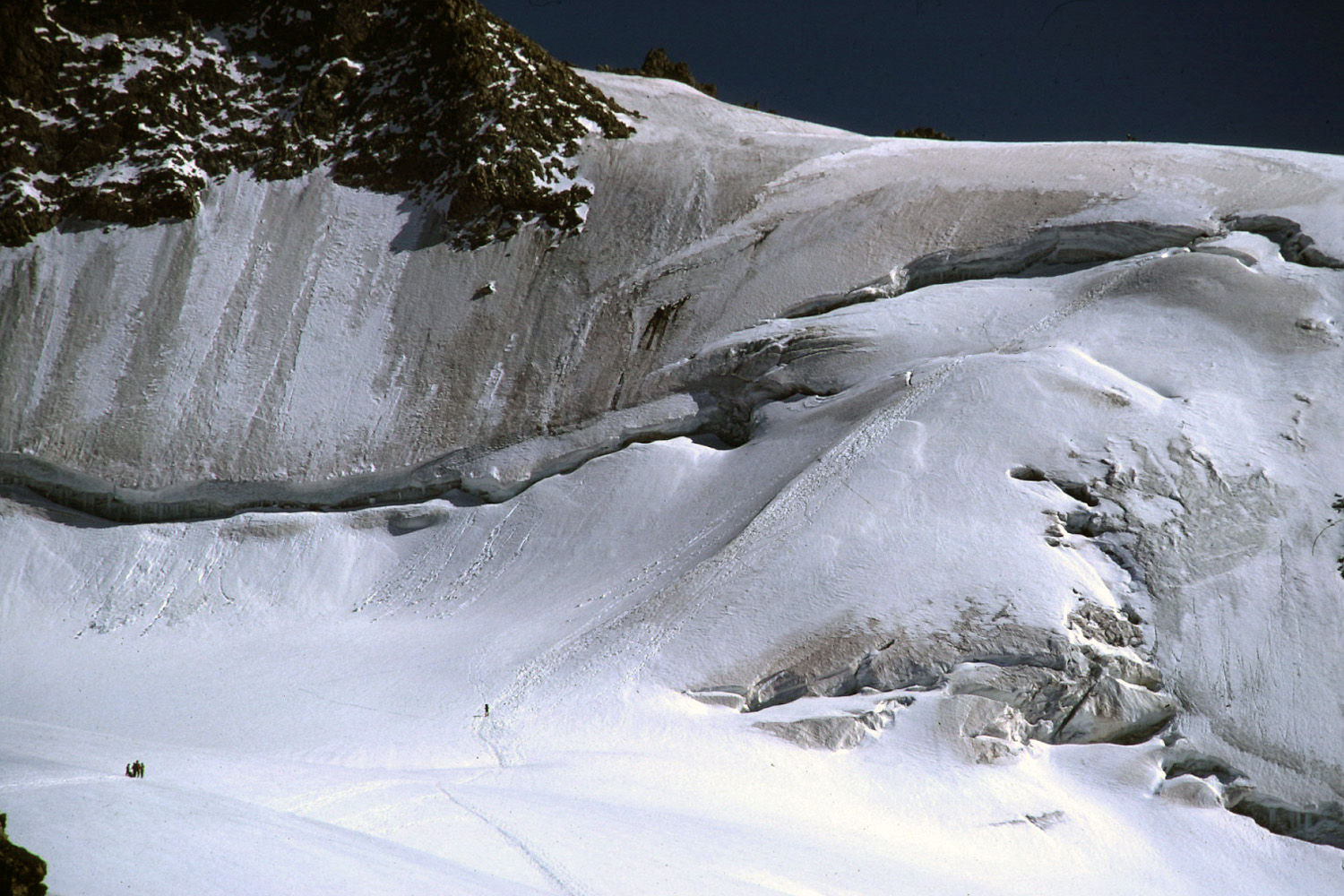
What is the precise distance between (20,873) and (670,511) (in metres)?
9.17

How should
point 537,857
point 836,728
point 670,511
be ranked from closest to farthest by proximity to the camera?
point 537,857, point 836,728, point 670,511

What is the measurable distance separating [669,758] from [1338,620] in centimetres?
692

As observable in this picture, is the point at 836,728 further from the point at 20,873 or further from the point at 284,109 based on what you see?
the point at 284,109

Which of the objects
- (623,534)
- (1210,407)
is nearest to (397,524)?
(623,534)

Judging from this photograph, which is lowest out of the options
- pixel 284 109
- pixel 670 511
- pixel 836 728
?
pixel 836 728

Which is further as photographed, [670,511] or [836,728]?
[670,511]

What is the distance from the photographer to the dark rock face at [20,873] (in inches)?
205

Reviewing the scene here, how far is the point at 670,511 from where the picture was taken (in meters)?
13.8

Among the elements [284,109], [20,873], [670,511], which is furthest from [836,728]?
[284,109]

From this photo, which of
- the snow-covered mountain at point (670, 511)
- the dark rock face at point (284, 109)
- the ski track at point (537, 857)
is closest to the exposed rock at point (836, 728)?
the snow-covered mountain at point (670, 511)

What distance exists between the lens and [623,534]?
44.9ft

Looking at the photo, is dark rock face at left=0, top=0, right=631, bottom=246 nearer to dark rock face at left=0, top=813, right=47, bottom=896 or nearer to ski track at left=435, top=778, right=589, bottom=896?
ski track at left=435, top=778, right=589, bottom=896

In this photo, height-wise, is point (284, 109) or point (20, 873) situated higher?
point (284, 109)

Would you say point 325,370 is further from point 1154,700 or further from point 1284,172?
point 1284,172
